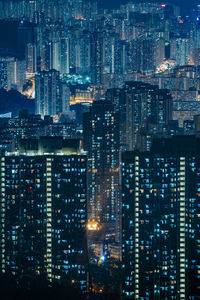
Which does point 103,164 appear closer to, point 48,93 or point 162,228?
point 162,228

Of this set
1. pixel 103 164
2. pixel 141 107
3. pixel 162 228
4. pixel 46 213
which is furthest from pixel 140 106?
pixel 162 228

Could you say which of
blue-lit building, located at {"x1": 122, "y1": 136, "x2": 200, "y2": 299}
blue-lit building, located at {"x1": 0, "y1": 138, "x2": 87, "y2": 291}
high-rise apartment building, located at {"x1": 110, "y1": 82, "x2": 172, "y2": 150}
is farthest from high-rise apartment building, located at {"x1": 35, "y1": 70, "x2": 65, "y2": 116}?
blue-lit building, located at {"x1": 122, "y1": 136, "x2": 200, "y2": 299}

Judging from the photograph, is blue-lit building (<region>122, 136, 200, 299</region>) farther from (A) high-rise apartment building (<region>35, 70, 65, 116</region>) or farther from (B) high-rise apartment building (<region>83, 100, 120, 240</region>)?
(A) high-rise apartment building (<region>35, 70, 65, 116</region>)

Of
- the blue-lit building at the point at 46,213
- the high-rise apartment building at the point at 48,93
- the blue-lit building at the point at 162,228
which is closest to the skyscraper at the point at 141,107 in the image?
the high-rise apartment building at the point at 48,93

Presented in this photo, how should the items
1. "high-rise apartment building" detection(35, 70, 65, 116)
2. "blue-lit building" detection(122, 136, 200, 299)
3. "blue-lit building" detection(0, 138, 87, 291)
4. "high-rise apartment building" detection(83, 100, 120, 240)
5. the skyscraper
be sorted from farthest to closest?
"high-rise apartment building" detection(35, 70, 65, 116) < the skyscraper < "high-rise apartment building" detection(83, 100, 120, 240) < "blue-lit building" detection(0, 138, 87, 291) < "blue-lit building" detection(122, 136, 200, 299)

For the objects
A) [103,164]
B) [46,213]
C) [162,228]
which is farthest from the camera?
[103,164]
